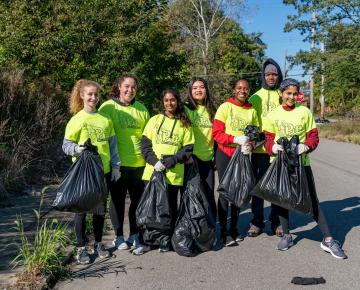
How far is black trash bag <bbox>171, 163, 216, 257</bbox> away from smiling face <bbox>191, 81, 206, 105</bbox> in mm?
838

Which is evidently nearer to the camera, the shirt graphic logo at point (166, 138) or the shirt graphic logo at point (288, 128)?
the shirt graphic logo at point (166, 138)

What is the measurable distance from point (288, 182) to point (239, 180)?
57 centimetres

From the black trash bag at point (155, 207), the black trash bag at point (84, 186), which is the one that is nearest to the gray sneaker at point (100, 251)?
the black trash bag at point (155, 207)

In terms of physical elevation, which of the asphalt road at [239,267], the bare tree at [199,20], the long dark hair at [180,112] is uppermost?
the bare tree at [199,20]

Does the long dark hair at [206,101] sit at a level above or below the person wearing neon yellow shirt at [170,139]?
above

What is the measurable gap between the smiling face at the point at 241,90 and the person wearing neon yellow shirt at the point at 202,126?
335 millimetres

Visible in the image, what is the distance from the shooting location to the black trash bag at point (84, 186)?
4766 mm

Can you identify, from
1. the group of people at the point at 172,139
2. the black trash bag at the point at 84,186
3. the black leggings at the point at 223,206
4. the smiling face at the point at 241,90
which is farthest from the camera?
the black leggings at the point at 223,206

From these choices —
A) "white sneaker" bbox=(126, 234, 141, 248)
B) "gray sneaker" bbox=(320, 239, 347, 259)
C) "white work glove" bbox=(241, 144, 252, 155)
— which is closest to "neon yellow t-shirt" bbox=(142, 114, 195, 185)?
"white work glove" bbox=(241, 144, 252, 155)

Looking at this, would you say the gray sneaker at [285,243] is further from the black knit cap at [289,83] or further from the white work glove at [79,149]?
A: the white work glove at [79,149]

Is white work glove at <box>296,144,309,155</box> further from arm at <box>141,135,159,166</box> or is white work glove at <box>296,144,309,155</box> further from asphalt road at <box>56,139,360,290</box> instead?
arm at <box>141,135,159,166</box>

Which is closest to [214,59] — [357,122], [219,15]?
[219,15]

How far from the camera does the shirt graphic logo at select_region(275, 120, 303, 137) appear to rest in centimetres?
547

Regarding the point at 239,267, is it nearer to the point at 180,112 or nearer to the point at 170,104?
the point at 180,112
